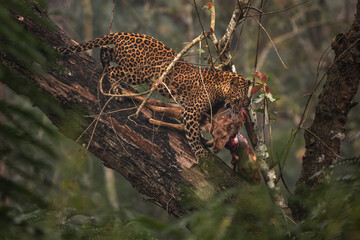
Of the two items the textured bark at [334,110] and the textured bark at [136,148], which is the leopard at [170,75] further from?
the textured bark at [334,110]

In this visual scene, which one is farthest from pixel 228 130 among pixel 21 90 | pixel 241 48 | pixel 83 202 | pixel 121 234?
pixel 241 48

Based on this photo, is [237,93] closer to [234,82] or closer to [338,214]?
[234,82]

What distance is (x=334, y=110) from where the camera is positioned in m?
3.27

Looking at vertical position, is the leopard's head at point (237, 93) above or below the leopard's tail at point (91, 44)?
above

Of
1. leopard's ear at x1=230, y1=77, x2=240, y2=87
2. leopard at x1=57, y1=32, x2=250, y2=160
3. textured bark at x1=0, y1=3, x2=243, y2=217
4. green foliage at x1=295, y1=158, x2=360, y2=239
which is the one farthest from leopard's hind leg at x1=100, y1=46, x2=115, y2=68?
green foliage at x1=295, y1=158, x2=360, y2=239

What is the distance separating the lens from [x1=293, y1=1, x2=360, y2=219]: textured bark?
10.4ft

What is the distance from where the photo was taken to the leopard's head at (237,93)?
345 centimetres

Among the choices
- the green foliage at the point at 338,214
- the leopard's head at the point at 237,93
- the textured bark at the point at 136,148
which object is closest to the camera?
the green foliage at the point at 338,214

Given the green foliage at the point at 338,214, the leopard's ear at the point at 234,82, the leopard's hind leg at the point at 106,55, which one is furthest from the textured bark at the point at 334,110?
the leopard's hind leg at the point at 106,55

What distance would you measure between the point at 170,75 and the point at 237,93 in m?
0.61

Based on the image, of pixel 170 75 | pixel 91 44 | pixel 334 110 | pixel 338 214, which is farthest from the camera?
pixel 170 75

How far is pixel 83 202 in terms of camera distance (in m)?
1.59

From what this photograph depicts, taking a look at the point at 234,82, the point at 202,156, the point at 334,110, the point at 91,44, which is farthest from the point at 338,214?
the point at 91,44

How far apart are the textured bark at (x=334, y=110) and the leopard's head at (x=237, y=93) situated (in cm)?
61
